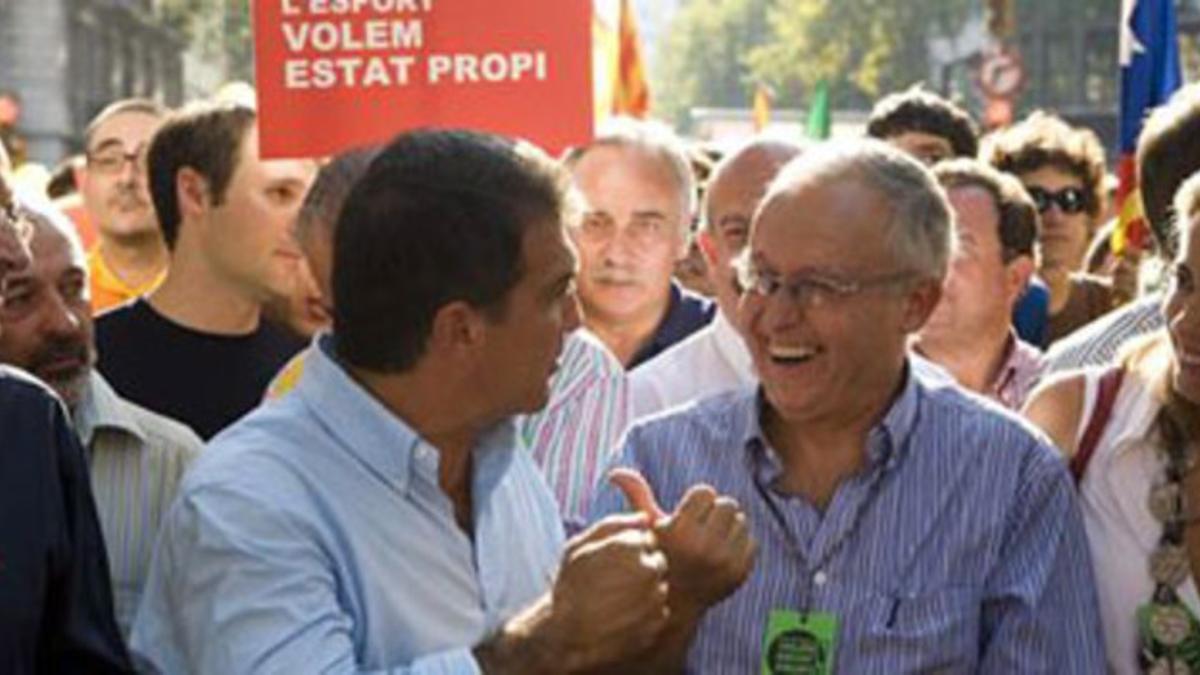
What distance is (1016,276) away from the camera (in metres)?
7.24

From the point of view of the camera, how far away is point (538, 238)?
4.34 m

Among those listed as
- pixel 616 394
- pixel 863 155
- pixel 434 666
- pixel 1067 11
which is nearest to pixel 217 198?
pixel 616 394

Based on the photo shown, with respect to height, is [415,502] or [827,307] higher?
[827,307]

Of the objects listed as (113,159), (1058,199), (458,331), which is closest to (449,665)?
(458,331)

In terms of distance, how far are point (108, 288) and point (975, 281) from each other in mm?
3318

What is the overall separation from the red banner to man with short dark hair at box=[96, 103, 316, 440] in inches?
22.1

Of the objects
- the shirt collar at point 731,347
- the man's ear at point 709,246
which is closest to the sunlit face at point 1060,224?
the man's ear at point 709,246

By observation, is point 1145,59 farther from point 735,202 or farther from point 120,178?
point 120,178

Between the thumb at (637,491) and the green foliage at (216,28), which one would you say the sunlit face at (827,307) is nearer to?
the thumb at (637,491)

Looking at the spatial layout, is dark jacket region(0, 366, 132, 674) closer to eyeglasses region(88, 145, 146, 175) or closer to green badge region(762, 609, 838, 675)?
green badge region(762, 609, 838, 675)

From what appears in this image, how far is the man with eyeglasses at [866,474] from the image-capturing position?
4676 mm

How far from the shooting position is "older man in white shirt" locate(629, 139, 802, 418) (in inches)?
256

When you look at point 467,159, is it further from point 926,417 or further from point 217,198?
point 217,198

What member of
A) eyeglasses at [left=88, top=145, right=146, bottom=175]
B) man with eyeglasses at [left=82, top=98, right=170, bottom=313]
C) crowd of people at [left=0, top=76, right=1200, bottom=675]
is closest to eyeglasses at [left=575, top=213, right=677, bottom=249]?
crowd of people at [left=0, top=76, right=1200, bottom=675]
